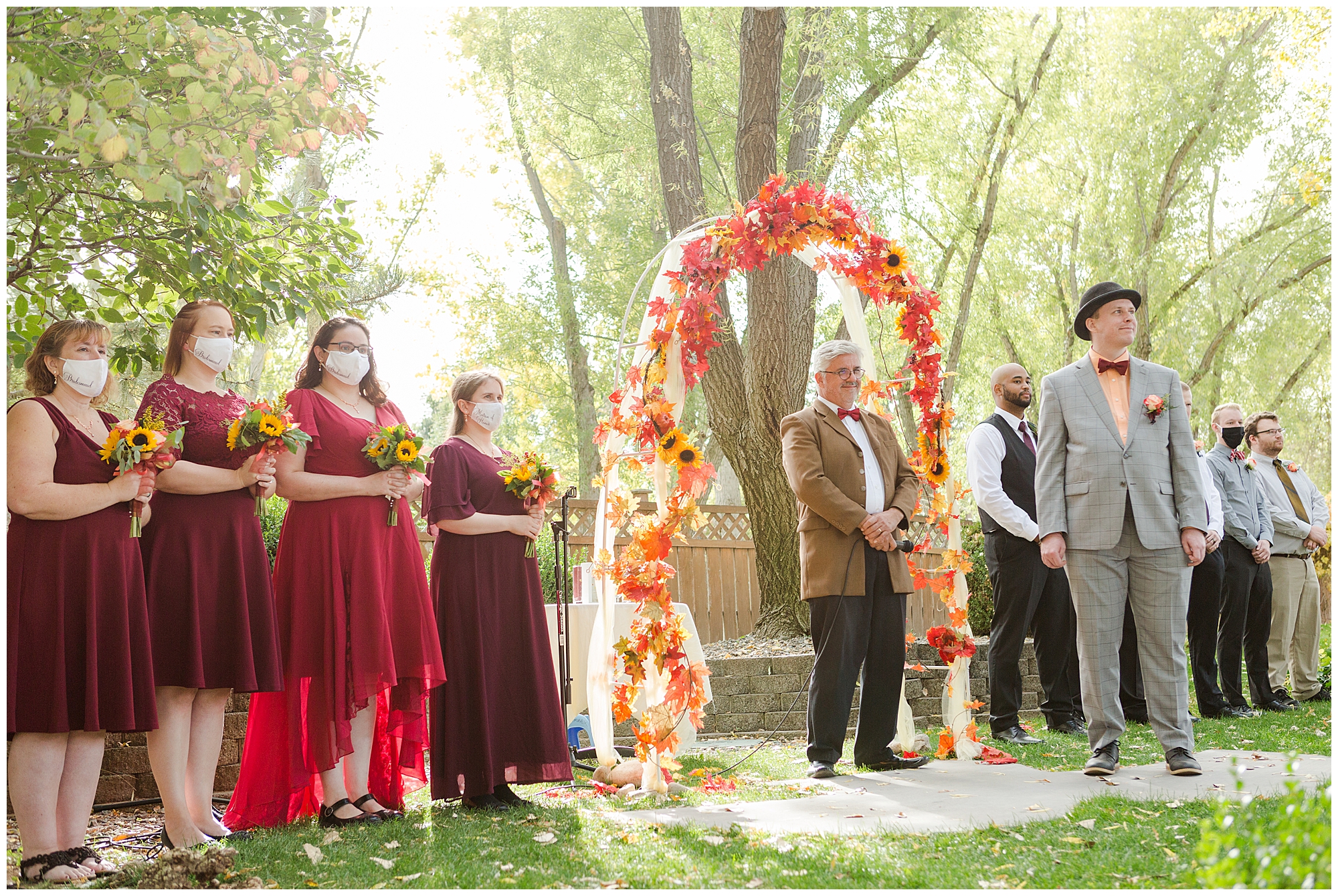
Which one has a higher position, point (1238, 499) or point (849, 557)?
point (1238, 499)

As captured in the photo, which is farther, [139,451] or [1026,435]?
[1026,435]

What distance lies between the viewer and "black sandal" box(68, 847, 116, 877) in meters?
3.51

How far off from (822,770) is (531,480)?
205 cm

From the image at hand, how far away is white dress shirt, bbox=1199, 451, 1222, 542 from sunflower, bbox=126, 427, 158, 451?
5531 millimetres

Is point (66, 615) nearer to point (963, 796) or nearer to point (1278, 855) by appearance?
point (963, 796)

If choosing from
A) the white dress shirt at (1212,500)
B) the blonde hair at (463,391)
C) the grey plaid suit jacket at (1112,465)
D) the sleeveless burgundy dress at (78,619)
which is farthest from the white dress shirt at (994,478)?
the sleeveless burgundy dress at (78,619)

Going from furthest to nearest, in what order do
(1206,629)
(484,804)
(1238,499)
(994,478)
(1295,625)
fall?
(1295,625), (1238,499), (1206,629), (994,478), (484,804)

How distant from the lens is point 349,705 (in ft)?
14.3

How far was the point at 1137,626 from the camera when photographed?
15.8 ft

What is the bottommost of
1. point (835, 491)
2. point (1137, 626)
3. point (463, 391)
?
point (1137, 626)

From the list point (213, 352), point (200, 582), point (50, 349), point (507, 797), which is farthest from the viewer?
point (507, 797)

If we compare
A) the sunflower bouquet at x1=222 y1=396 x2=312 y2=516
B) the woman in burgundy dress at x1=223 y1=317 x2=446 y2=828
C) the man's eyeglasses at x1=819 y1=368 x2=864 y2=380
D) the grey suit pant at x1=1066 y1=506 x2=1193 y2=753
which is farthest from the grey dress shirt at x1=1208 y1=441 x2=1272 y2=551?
the sunflower bouquet at x1=222 y1=396 x2=312 y2=516

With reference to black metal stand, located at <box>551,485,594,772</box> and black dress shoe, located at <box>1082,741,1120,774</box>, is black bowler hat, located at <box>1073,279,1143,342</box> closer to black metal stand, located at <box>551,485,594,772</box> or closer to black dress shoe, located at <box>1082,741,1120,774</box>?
black dress shoe, located at <box>1082,741,1120,774</box>

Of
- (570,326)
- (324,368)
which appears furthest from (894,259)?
(570,326)
